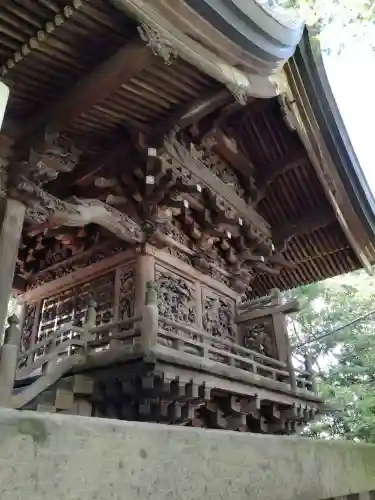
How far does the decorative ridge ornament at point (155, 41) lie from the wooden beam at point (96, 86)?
0.09 metres

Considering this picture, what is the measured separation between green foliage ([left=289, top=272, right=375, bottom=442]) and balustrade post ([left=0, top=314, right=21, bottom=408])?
5868 millimetres

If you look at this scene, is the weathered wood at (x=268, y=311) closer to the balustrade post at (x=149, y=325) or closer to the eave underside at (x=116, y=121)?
the eave underside at (x=116, y=121)

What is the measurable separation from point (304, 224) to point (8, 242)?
5.66 meters

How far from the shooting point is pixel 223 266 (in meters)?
8.12

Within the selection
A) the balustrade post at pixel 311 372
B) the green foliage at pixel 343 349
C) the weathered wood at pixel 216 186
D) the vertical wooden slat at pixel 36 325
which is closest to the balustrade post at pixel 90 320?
the vertical wooden slat at pixel 36 325


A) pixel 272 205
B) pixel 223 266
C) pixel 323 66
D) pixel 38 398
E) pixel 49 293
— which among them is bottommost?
pixel 38 398

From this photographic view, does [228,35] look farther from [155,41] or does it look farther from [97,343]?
[97,343]

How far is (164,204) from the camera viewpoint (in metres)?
6.71

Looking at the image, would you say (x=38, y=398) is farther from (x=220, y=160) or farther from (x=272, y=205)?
(x=272, y=205)

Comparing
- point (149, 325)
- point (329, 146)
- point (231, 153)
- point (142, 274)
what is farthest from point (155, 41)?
point (329, 146)

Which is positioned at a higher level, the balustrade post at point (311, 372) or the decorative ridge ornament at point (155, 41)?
the decorative ridge ornament at point (155, 41)

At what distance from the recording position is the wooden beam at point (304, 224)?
855cm

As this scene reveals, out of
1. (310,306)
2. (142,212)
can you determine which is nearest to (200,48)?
(142,212)

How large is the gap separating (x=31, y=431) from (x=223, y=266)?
7.19 meters
